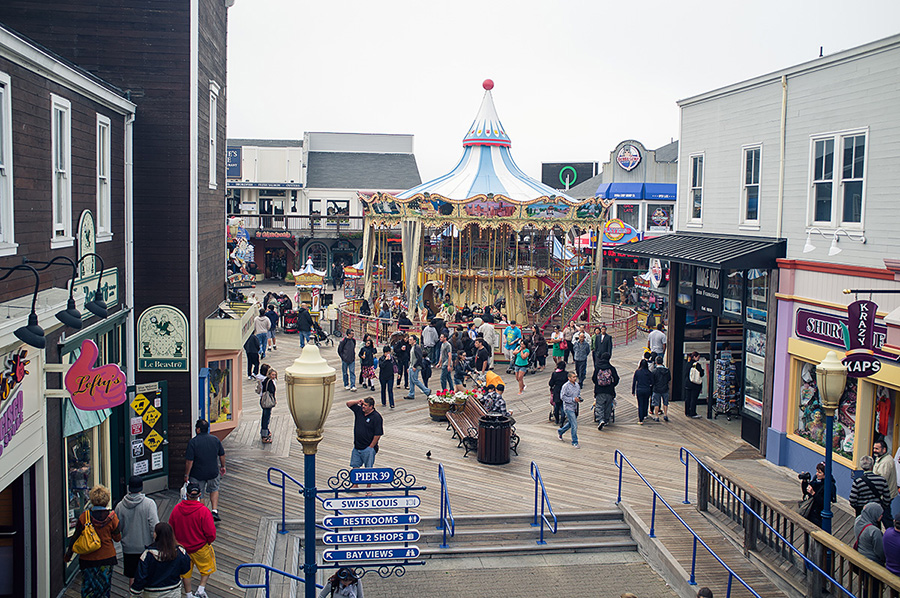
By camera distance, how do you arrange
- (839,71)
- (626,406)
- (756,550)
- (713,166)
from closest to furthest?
1. (756,550)
2. (839,71)
3. (713,166)
4. (626,406)

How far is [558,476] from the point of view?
1373cm

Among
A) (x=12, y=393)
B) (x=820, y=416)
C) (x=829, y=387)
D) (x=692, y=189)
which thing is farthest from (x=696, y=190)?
(x=12, y=393)

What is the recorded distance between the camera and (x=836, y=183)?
13.0 meters

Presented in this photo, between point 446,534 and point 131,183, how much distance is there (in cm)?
676

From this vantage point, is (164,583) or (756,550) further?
(756,550)

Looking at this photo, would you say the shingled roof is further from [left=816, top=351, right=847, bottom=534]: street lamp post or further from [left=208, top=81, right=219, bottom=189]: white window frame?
[left=816, top=351, right=847, bottom=534]: street lamp post

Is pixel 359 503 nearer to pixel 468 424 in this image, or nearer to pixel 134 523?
pixel 134 523

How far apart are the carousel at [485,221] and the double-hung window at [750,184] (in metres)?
11.0

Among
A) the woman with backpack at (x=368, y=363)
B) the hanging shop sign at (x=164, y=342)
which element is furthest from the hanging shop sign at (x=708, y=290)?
the hanging shop sign at (x=164, y=342)

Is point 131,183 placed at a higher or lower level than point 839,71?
lower

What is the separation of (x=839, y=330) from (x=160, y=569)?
34.2 ft

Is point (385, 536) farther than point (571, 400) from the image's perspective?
No

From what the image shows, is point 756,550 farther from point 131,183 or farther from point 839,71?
point 131,183

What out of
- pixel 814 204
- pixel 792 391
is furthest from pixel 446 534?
pixel 814 204
